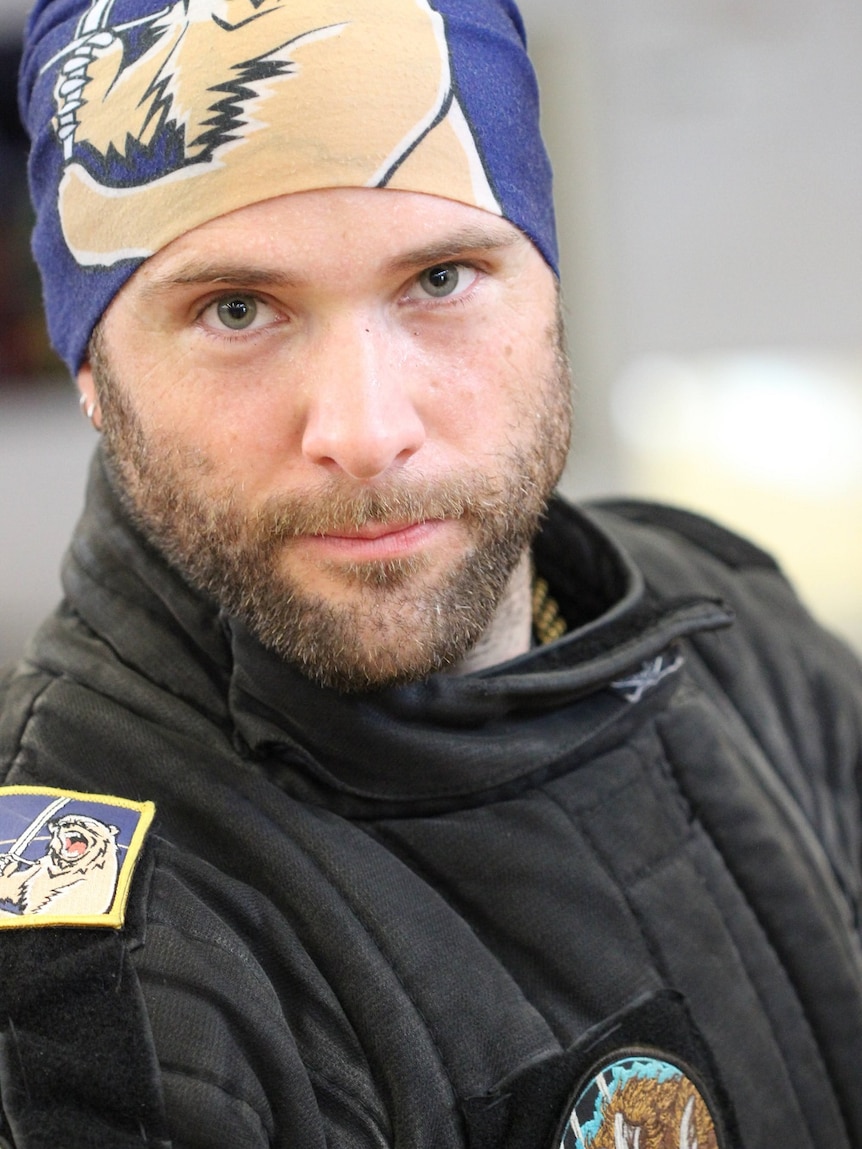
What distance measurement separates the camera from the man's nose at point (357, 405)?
794 mm

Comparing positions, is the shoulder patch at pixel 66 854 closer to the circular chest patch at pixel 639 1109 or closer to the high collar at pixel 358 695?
the high collar at pixel 358 695

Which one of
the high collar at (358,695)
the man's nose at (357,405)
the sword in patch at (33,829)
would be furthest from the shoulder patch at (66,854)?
the man's nose at (357,405)

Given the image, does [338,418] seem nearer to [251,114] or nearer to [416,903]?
[251,114]

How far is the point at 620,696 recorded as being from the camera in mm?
995

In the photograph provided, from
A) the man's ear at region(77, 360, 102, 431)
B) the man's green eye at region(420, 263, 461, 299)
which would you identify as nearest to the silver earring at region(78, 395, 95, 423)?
the man's ear at region(77, 360, 102, 431)

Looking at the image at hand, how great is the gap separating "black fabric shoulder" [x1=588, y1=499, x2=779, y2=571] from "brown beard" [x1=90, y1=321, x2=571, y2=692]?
48 centimetres

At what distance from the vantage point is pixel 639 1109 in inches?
32.3

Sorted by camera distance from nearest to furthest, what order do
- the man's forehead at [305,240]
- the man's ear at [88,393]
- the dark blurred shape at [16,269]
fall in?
the man's forehead at [305,240]
the man's ear at [88,393]
the dark blurred shape at [16,269]

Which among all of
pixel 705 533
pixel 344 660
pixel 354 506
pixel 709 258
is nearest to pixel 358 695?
pixel 344 660

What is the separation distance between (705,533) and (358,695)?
60cm

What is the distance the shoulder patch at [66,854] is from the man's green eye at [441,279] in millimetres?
385

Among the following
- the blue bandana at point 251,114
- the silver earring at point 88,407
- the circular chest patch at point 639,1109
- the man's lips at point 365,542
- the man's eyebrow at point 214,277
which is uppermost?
the blue bandana at point 251,114

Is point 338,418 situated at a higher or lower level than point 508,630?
higher

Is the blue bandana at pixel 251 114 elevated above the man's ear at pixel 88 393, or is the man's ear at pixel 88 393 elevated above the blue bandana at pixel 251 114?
the blue bandana at pixel 251 114
